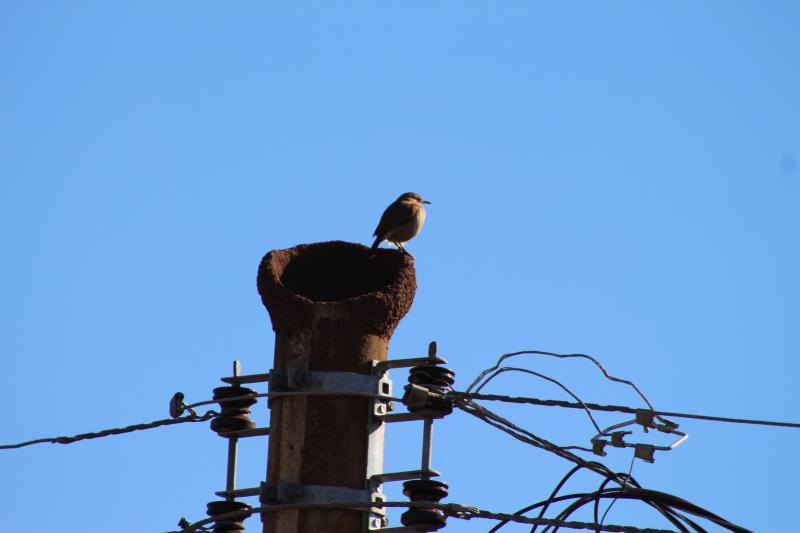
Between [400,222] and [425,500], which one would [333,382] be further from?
[400,222]

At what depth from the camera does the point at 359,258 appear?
920cm

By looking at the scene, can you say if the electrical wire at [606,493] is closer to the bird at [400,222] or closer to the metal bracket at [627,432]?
Result: the metal bracket at [627,432]

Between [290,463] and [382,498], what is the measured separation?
499 mm

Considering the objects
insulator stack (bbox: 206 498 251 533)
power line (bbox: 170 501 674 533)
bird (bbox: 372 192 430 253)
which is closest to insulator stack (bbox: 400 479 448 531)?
power line (bbox: 170 501 674 533)

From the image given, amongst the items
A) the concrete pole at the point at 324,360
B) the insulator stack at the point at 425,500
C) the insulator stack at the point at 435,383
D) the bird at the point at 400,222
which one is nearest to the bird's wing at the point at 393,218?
the bird at the point at 400,222

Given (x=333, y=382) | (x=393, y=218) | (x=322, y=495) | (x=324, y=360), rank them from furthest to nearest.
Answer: (x=393, y=218) < (x=324, y=360) < (x=333, y=382) < (x=322, y=495)

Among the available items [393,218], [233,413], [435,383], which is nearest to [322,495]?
[435,383]

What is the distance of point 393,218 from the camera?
11500mm

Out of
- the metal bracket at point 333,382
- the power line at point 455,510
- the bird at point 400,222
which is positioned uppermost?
the bird at point 400,222

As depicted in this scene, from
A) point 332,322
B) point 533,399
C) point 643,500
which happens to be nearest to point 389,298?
point 332,322

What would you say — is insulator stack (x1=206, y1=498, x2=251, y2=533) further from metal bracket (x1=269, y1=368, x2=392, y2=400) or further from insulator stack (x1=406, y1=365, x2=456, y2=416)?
insulator stack (x1=406, y1=365, x2=456, y2=416)

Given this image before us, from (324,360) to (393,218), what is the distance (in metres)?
3.22

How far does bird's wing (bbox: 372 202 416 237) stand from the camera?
11.5 m

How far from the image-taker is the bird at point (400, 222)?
11.5 metres
